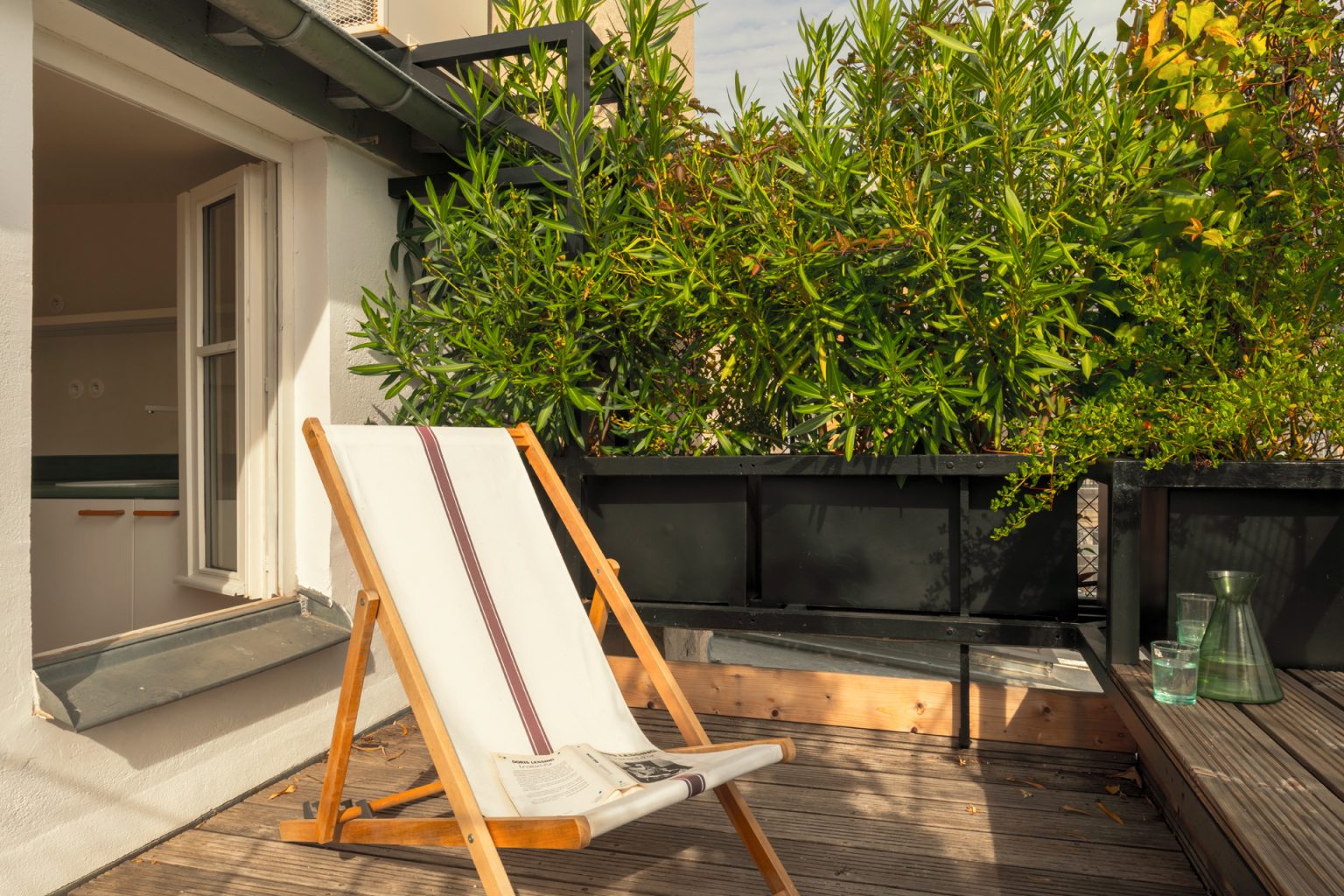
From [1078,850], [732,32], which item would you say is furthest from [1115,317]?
[732,32]

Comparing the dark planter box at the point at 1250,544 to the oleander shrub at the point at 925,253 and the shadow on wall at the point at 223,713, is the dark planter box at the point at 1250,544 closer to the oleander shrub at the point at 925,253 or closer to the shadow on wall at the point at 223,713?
the oleander shrub at the point at 925,253

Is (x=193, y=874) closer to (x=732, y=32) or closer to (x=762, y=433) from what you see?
(x=762, y=433)

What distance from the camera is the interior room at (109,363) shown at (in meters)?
3.39

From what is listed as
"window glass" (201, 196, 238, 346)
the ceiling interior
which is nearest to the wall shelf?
the ceiling interior

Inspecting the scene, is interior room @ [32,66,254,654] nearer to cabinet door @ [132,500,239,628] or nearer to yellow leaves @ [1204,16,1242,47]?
cabinet door @ [132,500,239,628]

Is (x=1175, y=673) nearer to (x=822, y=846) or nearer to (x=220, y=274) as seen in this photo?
(x=822, y=846)

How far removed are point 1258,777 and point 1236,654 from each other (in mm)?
487

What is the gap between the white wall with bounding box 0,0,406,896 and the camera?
2.00 meters

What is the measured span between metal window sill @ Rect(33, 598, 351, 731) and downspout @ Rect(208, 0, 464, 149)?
1.57 meters

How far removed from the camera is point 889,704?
314cm

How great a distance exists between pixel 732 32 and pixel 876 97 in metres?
4.37

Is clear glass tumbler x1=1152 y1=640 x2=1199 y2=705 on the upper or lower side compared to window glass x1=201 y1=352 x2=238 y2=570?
lower

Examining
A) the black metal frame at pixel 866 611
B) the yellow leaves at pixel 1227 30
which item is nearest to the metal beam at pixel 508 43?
the black metal frame at pixel 866 611

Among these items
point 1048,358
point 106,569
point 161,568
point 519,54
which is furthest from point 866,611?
point 106,569
